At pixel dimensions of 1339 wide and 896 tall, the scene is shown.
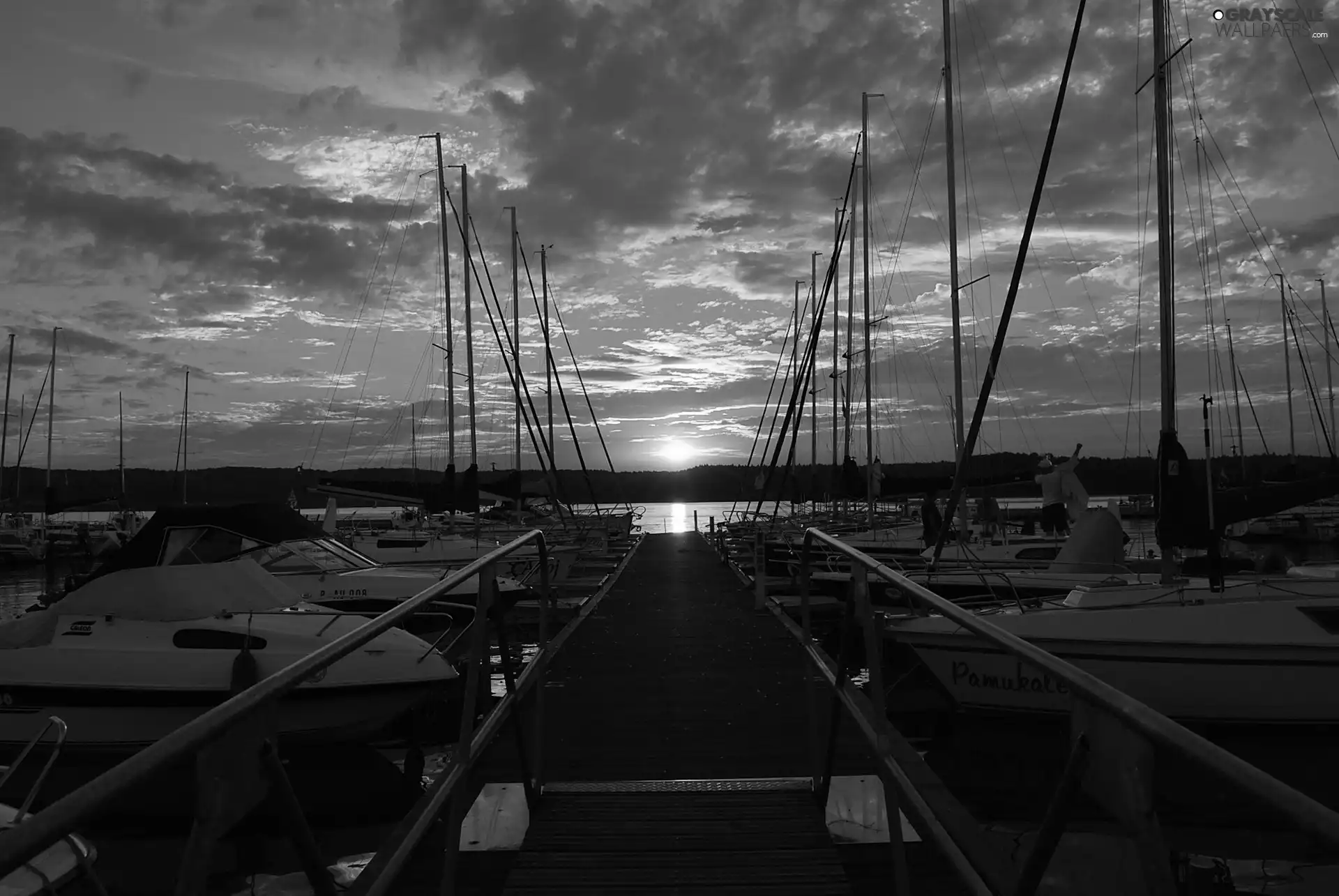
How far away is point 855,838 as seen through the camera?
5324 mm

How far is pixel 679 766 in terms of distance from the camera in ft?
21.9

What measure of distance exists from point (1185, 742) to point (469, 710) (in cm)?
284

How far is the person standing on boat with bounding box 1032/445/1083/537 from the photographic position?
52.2ft

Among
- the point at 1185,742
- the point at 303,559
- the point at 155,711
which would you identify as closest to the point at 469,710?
the point at 1185,742

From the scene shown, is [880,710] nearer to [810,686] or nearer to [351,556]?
[810,686]

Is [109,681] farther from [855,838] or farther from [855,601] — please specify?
[855,601]

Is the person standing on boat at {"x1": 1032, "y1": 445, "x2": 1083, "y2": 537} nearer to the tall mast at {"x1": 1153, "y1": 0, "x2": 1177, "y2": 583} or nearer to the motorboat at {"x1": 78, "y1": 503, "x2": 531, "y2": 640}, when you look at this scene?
the tall mast at {"x1": 1153, "y1": 0, "x2": 1177, "y2": 583}

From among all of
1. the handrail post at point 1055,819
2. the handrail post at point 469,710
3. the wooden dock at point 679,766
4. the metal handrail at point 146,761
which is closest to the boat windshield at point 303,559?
the wooden dock at point 679,766

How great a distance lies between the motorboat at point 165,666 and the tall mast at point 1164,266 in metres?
7.33

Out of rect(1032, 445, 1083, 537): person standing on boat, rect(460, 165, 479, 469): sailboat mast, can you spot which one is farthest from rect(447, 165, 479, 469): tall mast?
rect(1032, 445, 1083, 537): person standing on boat

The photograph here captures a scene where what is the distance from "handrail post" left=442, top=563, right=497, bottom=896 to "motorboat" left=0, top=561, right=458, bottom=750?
181 inches

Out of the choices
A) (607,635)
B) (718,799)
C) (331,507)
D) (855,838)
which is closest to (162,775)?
(718,799)

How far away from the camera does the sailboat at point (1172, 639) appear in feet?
27.0

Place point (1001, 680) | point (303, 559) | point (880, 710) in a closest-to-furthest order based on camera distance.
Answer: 1. point (880, 710)
2. point (1001, 680)
3. point (303, 559)
